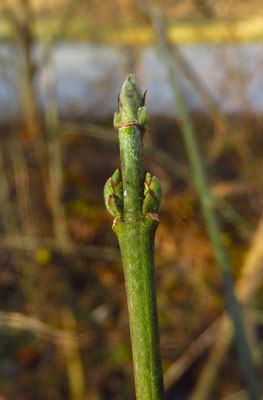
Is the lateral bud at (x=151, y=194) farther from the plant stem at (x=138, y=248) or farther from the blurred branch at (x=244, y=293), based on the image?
the blurred branch at (x=244, y=293)

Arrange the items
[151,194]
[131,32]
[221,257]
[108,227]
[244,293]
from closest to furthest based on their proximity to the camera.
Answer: [151,194] → [221,257] → [244,293] → [108,227] → [131,32]

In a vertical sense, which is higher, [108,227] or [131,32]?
[131,32]

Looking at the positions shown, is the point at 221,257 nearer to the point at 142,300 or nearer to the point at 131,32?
the point at 142,300

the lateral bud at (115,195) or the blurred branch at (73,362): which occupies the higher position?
the lateral bud at (115,195)

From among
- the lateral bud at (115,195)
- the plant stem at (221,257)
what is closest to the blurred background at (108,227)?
the plant stem at (221,257)

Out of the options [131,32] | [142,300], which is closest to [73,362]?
[142,300]

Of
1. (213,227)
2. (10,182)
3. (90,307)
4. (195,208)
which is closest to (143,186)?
(213,227)
